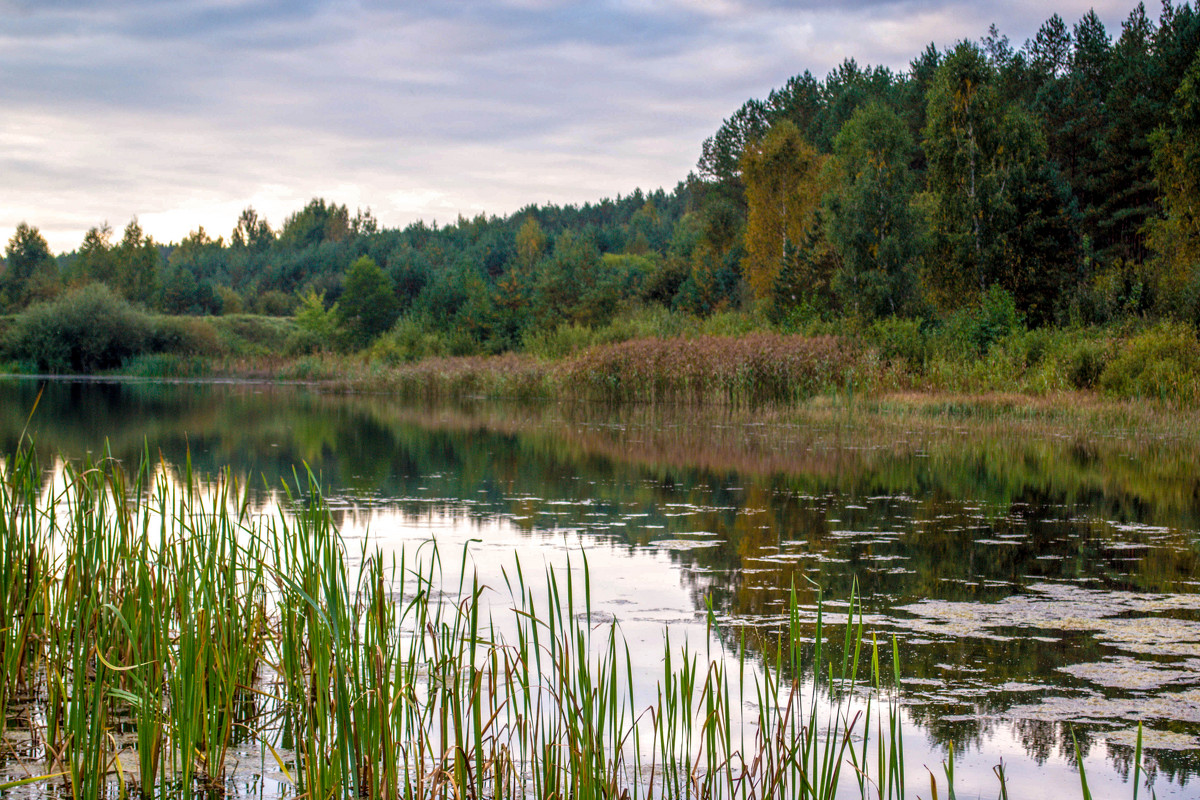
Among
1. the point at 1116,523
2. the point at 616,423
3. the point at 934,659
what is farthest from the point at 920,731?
the point at 616,423

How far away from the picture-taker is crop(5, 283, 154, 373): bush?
141ft

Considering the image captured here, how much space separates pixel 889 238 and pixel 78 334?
31989 mm

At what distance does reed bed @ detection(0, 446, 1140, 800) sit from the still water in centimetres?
34

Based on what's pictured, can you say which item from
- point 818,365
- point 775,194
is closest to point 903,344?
point 818,365

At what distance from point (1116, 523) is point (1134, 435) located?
8.01m

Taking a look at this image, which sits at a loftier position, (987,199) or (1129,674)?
(987,199)

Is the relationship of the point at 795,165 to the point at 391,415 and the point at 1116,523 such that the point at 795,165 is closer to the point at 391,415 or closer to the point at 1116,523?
the point at 391,415

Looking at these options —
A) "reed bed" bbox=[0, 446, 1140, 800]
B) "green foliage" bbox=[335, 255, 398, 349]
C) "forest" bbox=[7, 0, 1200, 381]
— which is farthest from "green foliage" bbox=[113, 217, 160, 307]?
"reed bed" bbox=[0, 446, 1140, 800]

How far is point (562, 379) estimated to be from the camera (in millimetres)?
25000

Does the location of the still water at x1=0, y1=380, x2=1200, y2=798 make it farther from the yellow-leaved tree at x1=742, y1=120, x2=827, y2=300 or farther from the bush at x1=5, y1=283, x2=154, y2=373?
the bush at x1=5, y1=283, x2=154, y2=373

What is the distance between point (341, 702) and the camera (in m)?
2.63

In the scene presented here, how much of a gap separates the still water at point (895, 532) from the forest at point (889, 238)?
9864 mm

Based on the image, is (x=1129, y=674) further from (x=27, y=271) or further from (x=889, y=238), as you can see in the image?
(x=27, y=271)

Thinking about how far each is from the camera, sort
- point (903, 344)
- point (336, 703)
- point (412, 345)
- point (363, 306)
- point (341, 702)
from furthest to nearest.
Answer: point (363, 306), point (412, 345), point (903, 344), point (336, 703), point (341, 702)
